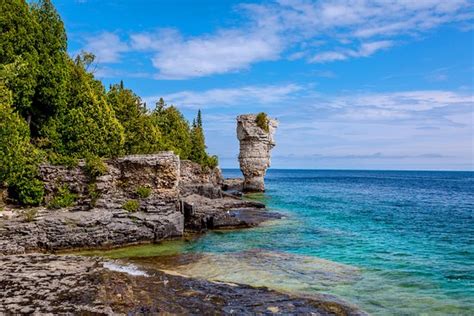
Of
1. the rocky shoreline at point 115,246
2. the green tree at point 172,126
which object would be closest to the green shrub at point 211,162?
the green tree at point 172,126

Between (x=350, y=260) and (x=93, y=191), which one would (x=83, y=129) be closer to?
(x=93, y=191)

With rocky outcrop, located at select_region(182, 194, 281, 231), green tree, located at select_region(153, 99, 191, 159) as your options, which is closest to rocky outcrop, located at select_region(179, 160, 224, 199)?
green tree, located at select_region(153, 99, 191, 159)

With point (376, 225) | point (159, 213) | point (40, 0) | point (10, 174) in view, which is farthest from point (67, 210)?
point (376, 225)

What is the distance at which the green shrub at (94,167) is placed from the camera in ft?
89.9

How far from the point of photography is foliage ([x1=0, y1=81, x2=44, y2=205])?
2214cm

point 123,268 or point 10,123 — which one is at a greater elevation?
point 10,123

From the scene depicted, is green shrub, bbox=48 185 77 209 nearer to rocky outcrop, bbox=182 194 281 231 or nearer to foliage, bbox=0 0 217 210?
foliage, bbox=0 0 217 210

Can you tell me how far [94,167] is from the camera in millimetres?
27406

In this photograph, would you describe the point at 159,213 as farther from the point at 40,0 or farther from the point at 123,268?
the point at 40,0

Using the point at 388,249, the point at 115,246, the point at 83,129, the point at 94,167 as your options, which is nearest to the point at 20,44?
the point at 83,129

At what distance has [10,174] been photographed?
23.8 metres

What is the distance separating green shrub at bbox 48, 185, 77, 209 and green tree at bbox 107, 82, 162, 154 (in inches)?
612

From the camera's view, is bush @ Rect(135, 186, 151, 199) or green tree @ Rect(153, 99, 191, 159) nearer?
bush @ Rect(135, 186, 151, 199)

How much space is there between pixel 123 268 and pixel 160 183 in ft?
44.1
